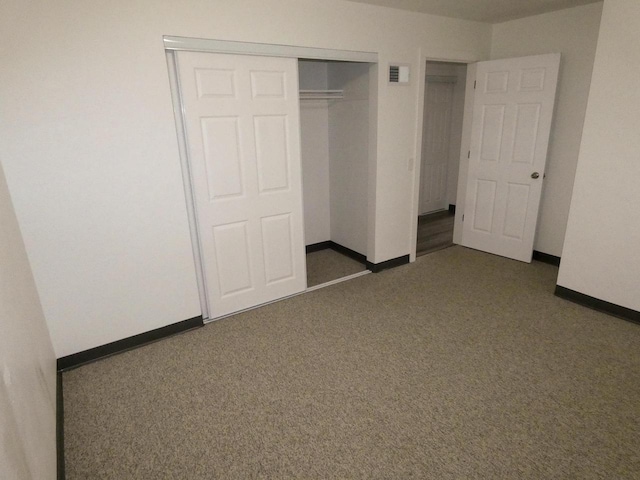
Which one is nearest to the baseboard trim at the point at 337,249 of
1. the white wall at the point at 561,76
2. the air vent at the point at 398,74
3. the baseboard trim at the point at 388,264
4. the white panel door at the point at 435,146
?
the baseboard trim at the point at 388,264

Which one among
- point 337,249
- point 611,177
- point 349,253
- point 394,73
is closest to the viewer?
point 611,177

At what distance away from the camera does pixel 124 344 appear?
2.69m

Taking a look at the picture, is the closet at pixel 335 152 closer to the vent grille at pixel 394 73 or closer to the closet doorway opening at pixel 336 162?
the closet doorway opening at pixel 336 162

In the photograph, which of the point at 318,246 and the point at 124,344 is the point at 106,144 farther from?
the point at 318,246

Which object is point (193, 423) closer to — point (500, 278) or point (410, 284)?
point (410, 284)

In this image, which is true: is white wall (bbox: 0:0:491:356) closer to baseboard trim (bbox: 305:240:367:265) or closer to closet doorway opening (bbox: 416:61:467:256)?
baseboard trim (bbox: 305:240:367:265)

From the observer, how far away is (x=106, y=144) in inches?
92.2

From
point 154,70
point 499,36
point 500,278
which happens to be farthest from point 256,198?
point 499,36

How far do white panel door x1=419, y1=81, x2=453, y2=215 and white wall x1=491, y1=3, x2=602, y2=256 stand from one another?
163cm

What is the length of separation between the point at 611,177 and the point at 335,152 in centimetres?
254

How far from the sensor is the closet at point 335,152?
379 cm

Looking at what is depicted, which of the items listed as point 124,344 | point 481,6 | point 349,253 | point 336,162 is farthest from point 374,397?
point 481,6

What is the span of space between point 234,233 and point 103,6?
166 cm

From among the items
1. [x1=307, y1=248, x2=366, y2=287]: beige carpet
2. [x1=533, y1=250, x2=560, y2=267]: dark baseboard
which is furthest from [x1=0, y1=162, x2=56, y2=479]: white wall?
[x1=533, y1=250, x2=560, y2=267]: dark baseboard
